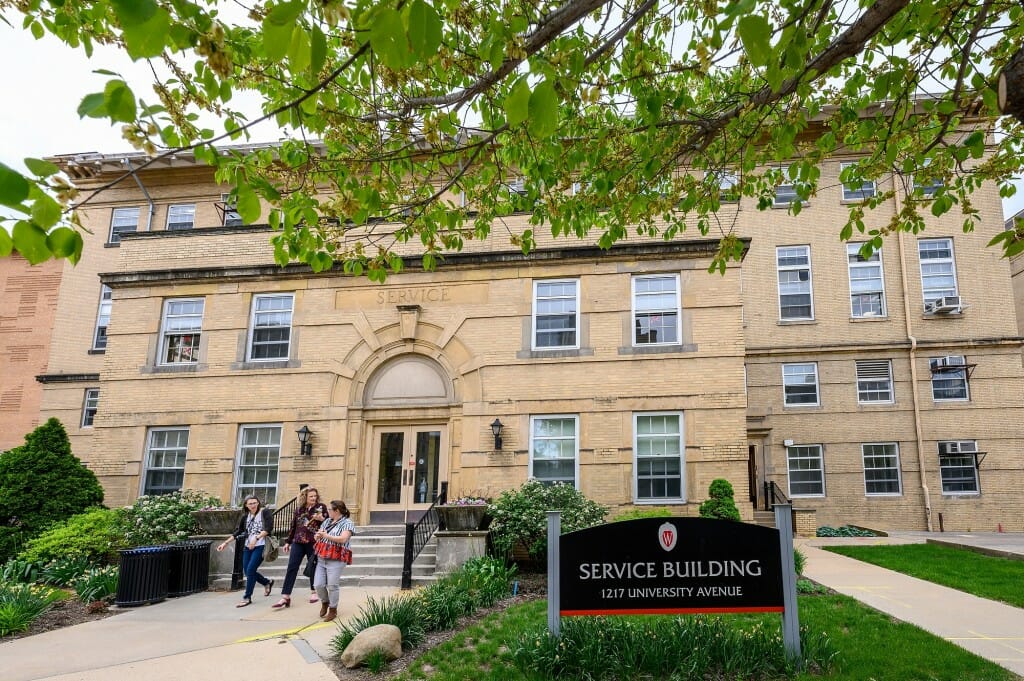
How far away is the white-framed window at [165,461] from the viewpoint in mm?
16359

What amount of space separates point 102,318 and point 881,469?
26991 millimetres

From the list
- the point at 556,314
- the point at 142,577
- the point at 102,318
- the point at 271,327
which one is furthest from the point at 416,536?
the point at 102,318

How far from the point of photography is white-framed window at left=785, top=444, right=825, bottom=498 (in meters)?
21.8

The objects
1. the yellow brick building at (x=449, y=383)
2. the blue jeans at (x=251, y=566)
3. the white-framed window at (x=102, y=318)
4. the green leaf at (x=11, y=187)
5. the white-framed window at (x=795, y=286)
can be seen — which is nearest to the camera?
the green leaf at (x=11, y=187)

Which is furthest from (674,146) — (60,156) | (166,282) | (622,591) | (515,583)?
(60,156)

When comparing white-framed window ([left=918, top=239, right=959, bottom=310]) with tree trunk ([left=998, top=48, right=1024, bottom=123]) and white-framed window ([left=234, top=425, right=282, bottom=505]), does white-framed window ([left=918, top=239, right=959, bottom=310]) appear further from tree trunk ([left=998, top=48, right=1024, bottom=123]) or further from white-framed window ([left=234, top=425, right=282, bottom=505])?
white-framed window ([left=234, top=425, right=282, bottom=505])

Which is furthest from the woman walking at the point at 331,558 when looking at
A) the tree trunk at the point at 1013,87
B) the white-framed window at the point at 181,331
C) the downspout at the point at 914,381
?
the downspout at the point at 914,381

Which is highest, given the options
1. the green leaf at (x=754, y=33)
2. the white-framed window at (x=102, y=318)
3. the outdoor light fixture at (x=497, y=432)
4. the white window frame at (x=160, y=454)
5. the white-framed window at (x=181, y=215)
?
the white-framed window at (x=181, y=215)

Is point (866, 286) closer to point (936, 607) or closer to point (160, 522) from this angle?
point (936, 607)

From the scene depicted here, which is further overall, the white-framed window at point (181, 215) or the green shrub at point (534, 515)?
the white-framed window at point (181, 215)

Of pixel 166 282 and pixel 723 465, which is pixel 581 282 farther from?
pixel 166 282

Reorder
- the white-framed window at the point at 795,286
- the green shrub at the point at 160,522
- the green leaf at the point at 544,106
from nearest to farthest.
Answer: the green leaf at the point at 544,106 → the green shrub at the point at 160,522 → the white-framed window at the point at 795,286

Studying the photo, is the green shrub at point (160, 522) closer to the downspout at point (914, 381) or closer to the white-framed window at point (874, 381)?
the white-framed window at point (874, 381)

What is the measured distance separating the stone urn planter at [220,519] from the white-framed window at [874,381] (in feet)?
62.7
